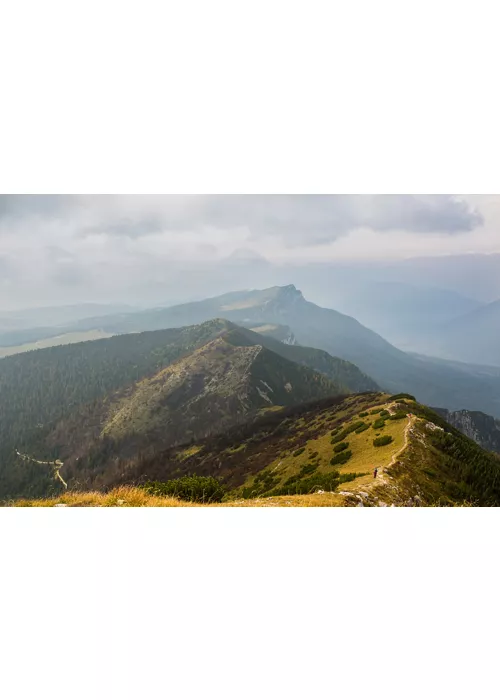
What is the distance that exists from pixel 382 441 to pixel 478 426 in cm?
7914

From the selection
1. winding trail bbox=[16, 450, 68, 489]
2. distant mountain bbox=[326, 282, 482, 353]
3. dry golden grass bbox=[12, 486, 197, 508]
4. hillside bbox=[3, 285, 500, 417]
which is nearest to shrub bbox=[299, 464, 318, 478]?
dry golden grass bbox=[12, 486, 197, 508]

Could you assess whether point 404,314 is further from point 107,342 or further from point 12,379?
point 12,379

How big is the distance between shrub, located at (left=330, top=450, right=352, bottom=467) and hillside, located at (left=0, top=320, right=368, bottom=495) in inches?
3116

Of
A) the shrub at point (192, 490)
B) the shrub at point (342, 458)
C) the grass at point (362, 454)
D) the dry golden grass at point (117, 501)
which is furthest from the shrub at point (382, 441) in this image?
the dry golden grass at point (117, 501)

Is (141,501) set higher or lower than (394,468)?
Result: higher

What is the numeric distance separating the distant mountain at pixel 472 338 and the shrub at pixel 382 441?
84.7 meters

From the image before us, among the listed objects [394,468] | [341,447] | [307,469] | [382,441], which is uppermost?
[394,468]

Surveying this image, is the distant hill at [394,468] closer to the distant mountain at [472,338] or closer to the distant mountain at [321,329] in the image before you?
the distant mountain at [472,338]

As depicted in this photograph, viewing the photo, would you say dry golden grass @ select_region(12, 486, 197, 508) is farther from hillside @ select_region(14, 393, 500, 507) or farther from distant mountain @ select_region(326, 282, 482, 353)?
distant mountain @ select_region(326, 282, 482, 353)

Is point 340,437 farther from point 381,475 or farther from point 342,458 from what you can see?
point 381,475

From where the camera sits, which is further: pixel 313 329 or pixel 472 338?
pixel 313 329

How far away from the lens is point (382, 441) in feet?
49.8

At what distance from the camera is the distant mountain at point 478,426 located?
7488cm

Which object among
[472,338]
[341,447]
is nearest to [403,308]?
[472,338]
